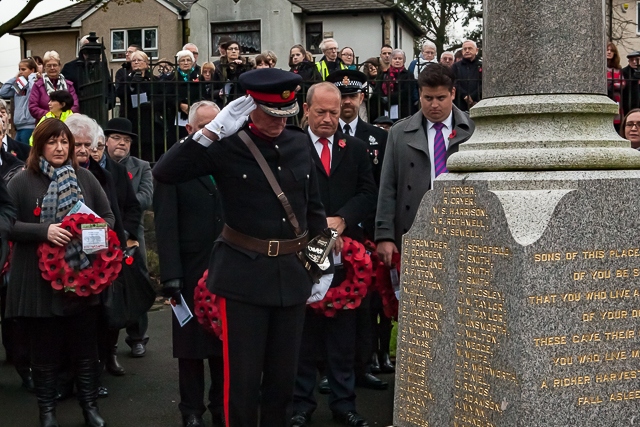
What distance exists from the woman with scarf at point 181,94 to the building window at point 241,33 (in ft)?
100

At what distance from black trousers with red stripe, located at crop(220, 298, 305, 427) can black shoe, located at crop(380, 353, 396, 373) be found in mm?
2893

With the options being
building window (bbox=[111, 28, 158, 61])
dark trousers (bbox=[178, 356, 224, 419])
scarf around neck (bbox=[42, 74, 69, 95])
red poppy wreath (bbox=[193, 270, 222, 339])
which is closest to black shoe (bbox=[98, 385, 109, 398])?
dark trousers (bbox=[178, 356, 224, 419])

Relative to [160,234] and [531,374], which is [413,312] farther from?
[160,234]

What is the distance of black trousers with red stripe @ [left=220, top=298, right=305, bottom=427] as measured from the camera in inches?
206

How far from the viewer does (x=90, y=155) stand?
7730 millimetres

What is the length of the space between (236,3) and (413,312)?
39.6m

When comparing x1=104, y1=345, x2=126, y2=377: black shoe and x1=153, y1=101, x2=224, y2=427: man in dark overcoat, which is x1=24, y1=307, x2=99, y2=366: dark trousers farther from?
x1=104, y1=345, x2=126, y2=377: black shoe

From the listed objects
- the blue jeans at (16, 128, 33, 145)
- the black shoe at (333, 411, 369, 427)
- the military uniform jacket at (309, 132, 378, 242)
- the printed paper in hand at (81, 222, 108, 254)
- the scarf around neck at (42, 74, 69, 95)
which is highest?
the scarf around neck at (42, 74, 69, 95)

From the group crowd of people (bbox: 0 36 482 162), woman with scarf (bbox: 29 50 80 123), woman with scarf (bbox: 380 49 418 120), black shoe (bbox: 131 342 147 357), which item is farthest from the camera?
woman with scarf (bbox: 29 50 80 123)

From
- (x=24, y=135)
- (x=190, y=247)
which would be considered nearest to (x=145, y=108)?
(x=24, y=135)

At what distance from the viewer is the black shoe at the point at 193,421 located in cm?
657

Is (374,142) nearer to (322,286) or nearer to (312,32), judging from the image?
(322,286)

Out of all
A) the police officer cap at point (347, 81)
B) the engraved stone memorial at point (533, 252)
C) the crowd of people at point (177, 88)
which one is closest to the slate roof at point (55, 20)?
the crowd of people at point (177, 88)

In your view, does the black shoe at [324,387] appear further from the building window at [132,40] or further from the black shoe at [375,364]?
the building window at [132,40]
